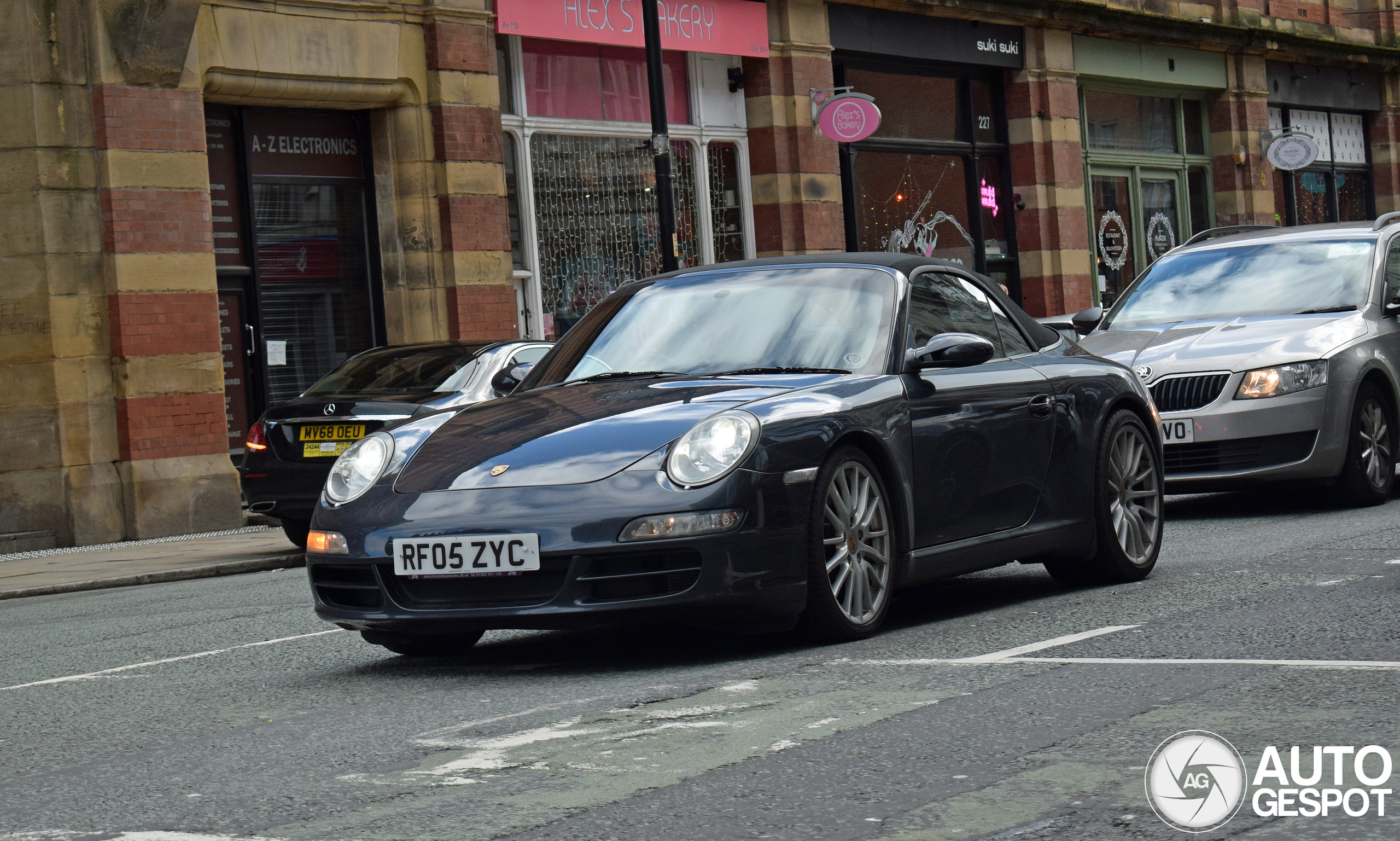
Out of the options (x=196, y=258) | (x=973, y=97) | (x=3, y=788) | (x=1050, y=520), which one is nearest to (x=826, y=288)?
(x=1050, y=520)

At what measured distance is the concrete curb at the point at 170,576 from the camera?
1186cm

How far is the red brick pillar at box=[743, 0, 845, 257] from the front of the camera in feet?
74.5

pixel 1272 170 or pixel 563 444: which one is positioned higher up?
pixel 1272 170

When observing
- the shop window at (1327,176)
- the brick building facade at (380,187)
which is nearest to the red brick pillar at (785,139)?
the brick building facade at (380,187)

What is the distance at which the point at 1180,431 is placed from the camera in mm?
10688

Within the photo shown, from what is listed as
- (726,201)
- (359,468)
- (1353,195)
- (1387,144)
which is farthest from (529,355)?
(1387,144)

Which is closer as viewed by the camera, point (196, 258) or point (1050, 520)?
point (1050, 520)

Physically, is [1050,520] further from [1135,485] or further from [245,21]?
[245,21]

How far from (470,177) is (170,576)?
7651 millimetres

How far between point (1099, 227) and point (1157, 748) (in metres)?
25.7

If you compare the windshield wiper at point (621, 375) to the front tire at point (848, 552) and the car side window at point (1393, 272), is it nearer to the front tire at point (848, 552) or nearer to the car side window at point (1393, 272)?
the front tire at point (848, 552)

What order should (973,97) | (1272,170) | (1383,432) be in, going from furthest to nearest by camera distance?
1. (1272,170)
2. (973,97)
3. (1383,432)

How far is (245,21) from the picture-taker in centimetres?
1725

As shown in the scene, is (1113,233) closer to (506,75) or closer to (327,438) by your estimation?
(506,75)
